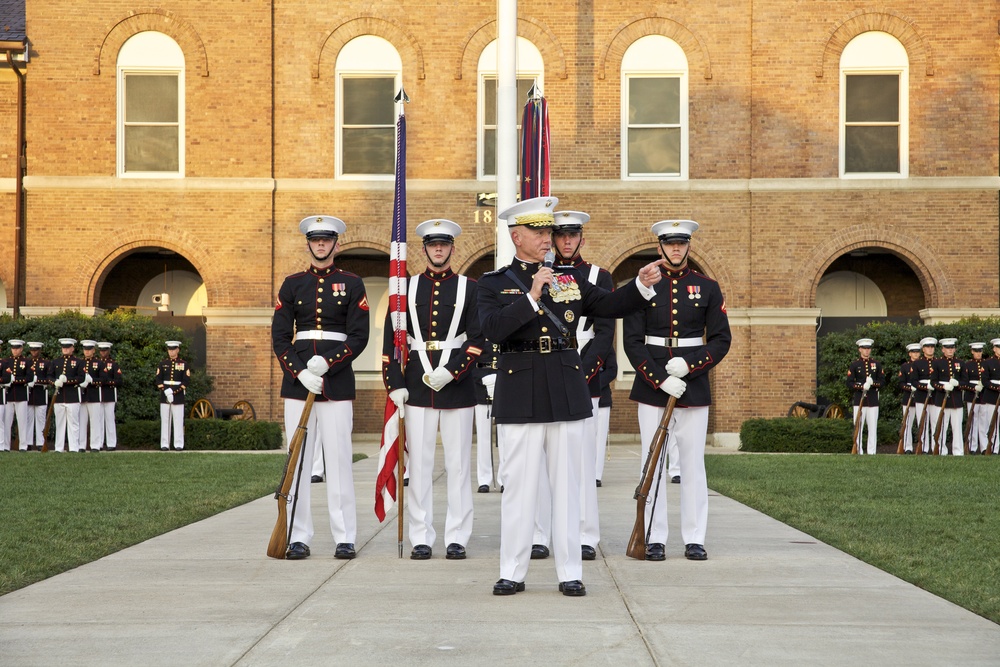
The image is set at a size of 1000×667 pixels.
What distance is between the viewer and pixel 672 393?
26.1 ft

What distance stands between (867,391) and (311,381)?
1548 cm

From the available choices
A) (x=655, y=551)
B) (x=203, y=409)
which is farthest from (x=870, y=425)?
(x=655, y=551)

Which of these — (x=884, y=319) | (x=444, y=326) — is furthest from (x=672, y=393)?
(x=884, y=319)

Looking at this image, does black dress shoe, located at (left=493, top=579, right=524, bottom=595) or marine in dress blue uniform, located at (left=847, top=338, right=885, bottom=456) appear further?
marine in dress blue uniform, located at (left=847, top=338, right=885, bottom=456)

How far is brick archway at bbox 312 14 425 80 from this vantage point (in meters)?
24.7

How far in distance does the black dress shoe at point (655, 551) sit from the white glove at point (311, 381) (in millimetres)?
2414

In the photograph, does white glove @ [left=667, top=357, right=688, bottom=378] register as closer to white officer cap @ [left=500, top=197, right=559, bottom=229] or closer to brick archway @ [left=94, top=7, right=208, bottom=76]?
white officer cap @ [left=500, top=197, right=559, bottom=229]

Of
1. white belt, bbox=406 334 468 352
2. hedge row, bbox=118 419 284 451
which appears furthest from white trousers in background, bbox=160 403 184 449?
white belt, bbox=406 334 468 352

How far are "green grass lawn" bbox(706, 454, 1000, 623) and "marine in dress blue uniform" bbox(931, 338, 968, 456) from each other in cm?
245

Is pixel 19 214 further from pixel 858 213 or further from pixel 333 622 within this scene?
pixel 333 622

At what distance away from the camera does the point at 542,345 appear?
6.73 meters

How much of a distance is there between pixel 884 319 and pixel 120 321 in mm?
15829

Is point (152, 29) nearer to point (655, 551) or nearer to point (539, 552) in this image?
point (539, 552)

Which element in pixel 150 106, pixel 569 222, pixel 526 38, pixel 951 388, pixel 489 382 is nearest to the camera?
pixel 569 222
